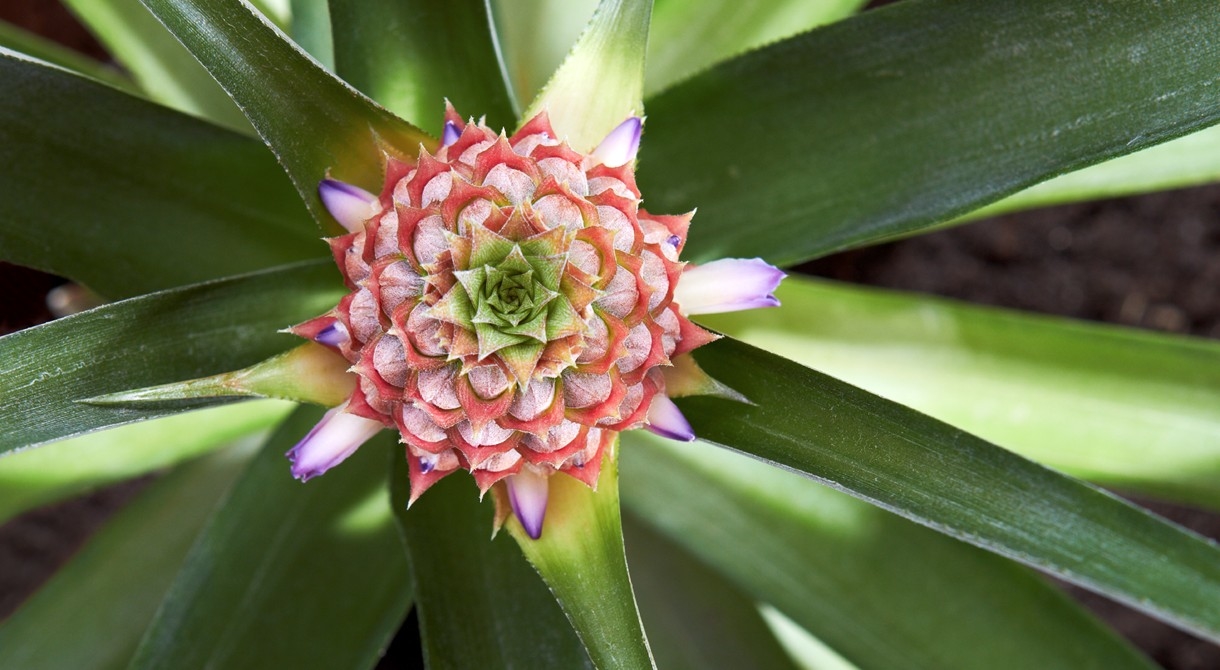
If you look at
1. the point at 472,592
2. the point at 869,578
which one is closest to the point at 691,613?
the point at 869,578

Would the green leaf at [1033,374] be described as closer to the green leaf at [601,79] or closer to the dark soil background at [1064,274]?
the green leaf at [601,79]

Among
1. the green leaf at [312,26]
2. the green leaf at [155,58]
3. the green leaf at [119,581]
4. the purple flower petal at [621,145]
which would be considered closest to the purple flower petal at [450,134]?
the purple flower petal at [621,145]

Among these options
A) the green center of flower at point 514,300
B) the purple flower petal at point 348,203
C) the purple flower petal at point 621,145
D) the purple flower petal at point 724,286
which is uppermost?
the purple flower petal at point 348,203

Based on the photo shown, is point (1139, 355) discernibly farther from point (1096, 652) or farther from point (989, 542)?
point (989, 542)

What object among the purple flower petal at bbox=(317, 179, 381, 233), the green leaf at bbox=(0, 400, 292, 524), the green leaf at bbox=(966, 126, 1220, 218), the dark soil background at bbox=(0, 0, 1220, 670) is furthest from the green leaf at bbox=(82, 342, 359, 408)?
the dark soil background at bbox=(0, 0, 1220, 670)

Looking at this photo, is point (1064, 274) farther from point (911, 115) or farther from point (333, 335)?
point (333, 335)

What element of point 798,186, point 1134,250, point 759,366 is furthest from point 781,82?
point 1134,250
